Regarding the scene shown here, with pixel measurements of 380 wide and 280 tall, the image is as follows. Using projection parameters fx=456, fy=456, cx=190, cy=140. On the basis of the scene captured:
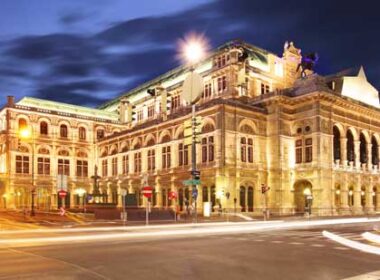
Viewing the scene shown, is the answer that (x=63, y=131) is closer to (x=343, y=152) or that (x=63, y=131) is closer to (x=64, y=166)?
(x=64, y=166)

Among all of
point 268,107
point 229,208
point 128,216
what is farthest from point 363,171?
point 128,216

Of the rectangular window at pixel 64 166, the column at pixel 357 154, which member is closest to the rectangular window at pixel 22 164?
the rectangular window at pixel 64 166

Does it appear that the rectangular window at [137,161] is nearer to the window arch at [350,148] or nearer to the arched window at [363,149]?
the window arch at [350,148]

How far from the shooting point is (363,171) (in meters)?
66.9

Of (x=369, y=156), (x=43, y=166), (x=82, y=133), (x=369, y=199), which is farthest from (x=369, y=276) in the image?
(x=82, y=133)

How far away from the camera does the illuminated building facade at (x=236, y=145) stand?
2334 inches

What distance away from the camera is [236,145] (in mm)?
58750

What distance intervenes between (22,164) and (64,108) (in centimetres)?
1863

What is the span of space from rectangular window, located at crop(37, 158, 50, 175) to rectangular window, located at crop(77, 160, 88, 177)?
234 inches

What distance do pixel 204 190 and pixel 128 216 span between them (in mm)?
14801

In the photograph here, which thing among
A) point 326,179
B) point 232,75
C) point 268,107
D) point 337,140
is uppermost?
point 232,75

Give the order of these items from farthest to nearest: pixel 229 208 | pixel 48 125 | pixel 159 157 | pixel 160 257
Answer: pixel 48 125 → pixel 159 157 → pixel 229 208 → pixel 160 257

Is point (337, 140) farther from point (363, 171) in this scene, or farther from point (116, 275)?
point (116, 275)

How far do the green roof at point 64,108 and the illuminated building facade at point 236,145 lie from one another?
151 cm
